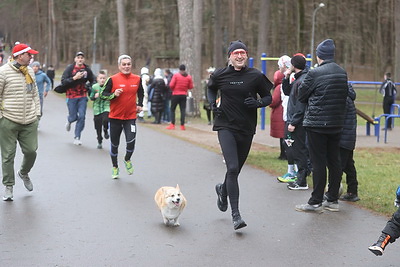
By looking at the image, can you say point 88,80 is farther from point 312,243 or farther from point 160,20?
point 160,20

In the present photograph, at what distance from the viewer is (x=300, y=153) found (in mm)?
9383

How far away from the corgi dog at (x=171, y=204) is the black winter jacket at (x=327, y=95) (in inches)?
72.8

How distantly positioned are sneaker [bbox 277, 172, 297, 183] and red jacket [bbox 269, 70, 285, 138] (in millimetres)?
1455

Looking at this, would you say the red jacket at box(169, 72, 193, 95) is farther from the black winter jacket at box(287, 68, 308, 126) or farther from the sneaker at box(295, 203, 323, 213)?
the sneaker at box(295, 203, 323, 213)

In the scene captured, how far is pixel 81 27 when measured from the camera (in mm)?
59500

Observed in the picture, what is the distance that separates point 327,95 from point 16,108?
156 inches

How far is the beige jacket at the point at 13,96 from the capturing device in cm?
823

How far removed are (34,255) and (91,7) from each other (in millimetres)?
49078

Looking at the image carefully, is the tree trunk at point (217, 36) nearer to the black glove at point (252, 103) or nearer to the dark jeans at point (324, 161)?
the dark jeans at point (324, 161)

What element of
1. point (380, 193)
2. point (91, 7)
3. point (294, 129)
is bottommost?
point (380, 193)

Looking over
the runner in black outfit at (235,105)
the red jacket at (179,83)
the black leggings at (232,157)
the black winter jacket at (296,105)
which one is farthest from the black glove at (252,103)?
the red jacket at (179,83)

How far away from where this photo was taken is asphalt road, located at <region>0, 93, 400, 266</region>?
Answer: 19.5ft

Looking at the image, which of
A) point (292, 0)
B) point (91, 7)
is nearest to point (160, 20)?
point (91, 7)

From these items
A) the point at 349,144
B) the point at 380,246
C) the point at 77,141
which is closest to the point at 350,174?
the point at 349,144
